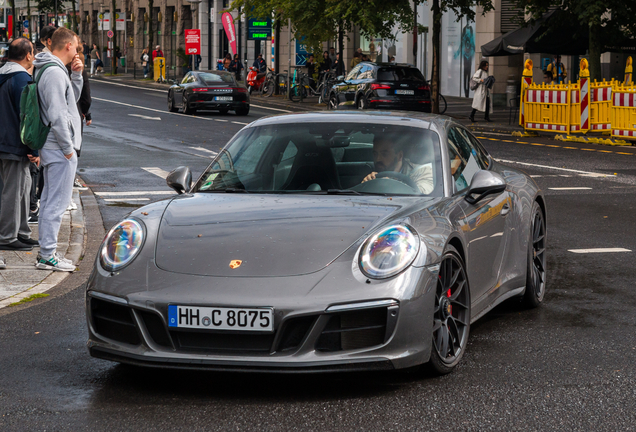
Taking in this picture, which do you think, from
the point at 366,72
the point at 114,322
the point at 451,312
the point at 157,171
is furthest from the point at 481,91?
the point at 114,322

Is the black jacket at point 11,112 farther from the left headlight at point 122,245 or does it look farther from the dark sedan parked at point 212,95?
the dark sedan parked at point 212,95

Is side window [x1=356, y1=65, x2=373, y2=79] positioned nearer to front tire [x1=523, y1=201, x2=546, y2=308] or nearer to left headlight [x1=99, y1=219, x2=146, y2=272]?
front tire [x1=523, y1=201, x2=546, y2=308]

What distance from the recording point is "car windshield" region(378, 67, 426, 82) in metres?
28.5

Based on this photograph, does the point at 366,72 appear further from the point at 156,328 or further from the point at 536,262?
the point at 156,328

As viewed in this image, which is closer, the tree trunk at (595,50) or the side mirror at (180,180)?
the side mirror at (180,180)

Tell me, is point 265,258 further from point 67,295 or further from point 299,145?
point 67,295

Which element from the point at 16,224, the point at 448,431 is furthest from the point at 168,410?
the point at 16,224

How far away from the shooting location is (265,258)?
15.0 ft

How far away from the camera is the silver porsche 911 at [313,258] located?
14.3ft

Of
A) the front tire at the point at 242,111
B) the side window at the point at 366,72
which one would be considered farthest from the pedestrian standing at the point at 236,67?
the side window at the point at 366,72

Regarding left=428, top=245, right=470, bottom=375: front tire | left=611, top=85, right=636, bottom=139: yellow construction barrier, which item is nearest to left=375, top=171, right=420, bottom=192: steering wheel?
left=428, top=245, right=470, bottom=375: front tire


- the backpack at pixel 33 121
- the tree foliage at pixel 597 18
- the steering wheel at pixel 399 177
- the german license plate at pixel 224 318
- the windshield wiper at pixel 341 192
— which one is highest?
the tree foliage at pixel 597 18

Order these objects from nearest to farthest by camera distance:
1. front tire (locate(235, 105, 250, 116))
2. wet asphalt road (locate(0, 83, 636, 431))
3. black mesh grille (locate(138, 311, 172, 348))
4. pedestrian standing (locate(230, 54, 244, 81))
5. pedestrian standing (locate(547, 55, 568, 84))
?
1. wet asphalt road (locate(0, 83, 636, 431))
2. black mesh grille (locate(138, 311, 172, 348))
3. pedestrian standing (locate(547, 55, 568, 84))
4. front tire (locate(235, 105, 250, 116))
5. pedestrian standing (locate(230, 54, 244, 81))

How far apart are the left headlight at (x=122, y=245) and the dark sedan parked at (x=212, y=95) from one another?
25403mm
